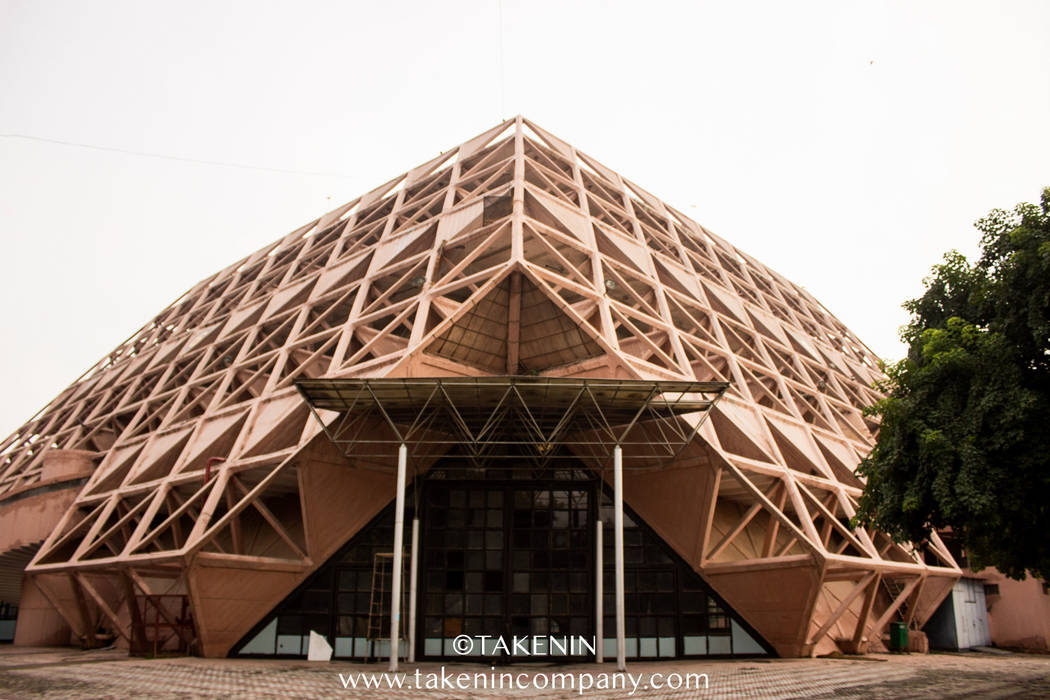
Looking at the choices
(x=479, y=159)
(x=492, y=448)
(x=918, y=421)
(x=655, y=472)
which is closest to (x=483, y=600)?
(x=492, y=448)

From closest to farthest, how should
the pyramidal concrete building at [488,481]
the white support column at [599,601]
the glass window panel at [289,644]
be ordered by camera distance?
the pyramidal concrete building at [488,481] < the white support column at [599,601] < the glass window panel at [289,644]

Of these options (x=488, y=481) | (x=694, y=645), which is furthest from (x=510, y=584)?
(x=694, y=645)

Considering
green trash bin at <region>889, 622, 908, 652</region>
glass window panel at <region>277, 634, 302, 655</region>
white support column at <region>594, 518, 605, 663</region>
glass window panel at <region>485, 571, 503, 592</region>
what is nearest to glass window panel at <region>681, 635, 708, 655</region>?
Answer: white support column at <region>594, 518, 605, 663</region>

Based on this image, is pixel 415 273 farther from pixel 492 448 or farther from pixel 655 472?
pixel 655 472

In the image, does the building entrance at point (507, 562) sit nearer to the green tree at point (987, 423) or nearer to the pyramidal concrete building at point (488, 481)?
the pyramidal concrete building at point (488, 481)

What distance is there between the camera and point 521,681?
53.3 ft

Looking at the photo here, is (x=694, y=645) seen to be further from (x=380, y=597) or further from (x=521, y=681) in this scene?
(x=380, y=597)

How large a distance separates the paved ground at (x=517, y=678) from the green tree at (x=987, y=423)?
3.08 meters

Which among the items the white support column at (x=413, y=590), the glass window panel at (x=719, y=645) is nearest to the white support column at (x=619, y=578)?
the glass window panel at (x=719, y=645)

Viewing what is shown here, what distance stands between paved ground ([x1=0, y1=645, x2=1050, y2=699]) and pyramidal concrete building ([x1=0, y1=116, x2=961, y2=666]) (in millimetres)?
1540

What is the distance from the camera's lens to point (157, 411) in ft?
95.1

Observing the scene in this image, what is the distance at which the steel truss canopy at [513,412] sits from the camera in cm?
1791

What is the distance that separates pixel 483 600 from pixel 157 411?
51.2ft

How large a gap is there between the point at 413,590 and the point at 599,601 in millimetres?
5491
